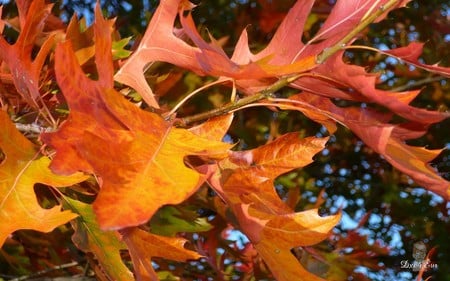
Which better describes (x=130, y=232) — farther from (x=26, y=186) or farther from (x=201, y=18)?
(x=201, y=18)

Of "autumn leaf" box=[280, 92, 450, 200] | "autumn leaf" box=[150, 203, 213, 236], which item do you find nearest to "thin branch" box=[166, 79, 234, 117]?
"autumn leaf" box=[280, 92, 450, 200]

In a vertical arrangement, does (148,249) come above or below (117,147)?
below

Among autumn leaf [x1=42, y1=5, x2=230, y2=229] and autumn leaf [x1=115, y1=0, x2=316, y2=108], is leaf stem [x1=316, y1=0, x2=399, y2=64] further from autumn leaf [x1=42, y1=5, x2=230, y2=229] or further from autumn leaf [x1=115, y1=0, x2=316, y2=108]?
autumn leaf [x1=42, y1=5, x2=230, y2=229]

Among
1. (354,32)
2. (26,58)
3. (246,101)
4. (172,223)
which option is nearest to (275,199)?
(246,101)

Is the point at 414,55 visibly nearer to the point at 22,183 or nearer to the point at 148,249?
the point at 148,249

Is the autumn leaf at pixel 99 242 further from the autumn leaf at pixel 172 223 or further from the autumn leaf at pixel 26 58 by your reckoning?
the autumn leaf at pixel 172 223

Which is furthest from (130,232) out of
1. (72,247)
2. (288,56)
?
(72,247)

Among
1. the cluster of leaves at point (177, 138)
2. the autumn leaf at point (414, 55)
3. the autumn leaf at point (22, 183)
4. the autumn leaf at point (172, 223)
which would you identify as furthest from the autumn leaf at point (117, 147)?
the autumn leaf at point (172, 223)
